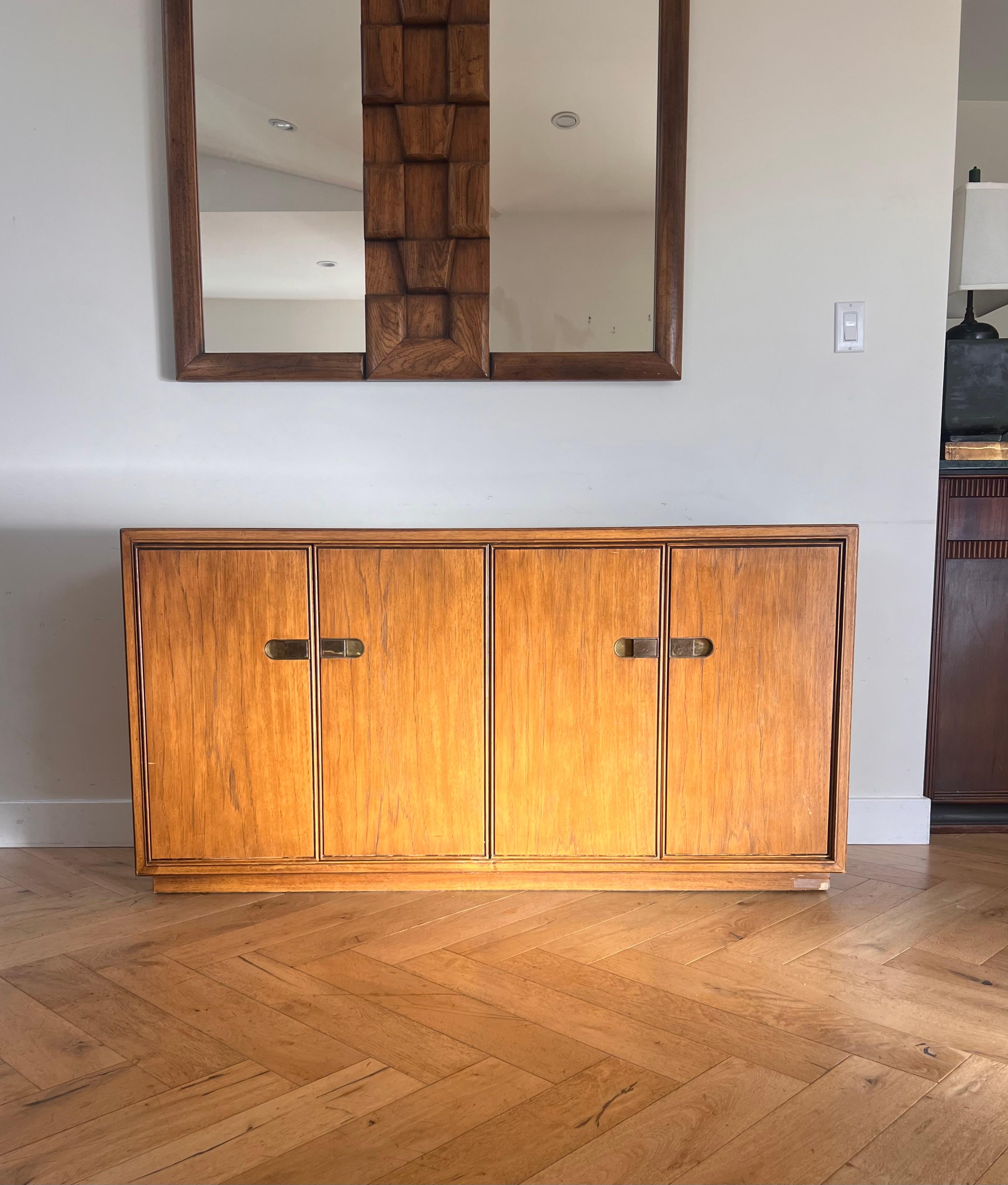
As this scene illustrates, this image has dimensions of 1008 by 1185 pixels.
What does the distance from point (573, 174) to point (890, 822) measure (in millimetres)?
1665

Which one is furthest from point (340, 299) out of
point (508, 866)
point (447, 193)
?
point (508, 866)

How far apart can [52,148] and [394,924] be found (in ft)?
6.01

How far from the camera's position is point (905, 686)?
2.12m

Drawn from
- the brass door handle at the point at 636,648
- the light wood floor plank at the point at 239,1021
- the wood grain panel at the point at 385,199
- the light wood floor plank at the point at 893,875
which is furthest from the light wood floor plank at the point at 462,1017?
the wood grain panel at the point at 385,199

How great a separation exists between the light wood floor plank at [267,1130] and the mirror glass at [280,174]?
1470mm

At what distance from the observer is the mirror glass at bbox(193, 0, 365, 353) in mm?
1949

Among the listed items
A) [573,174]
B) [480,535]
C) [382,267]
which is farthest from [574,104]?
[480,535]

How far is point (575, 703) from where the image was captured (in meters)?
1.76

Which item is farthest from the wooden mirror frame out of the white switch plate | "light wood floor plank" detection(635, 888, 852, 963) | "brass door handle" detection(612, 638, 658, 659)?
"light wood floor plank" detection(635, 888, 852, 963)

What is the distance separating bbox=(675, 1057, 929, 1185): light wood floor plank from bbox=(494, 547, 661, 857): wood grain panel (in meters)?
0.63

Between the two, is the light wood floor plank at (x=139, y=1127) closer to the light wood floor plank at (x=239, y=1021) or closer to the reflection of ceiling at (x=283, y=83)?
the light wood floor plank at (x=239, y=1021)

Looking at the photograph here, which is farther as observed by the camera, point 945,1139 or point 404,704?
point 404,704

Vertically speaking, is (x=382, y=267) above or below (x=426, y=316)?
above

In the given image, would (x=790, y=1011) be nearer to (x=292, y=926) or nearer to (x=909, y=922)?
(x=909, y=922)
